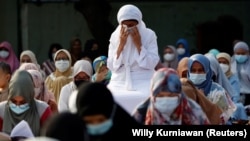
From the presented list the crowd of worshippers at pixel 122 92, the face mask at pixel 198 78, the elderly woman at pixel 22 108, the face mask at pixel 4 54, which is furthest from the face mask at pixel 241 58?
the elderly woman at pixel 22 108

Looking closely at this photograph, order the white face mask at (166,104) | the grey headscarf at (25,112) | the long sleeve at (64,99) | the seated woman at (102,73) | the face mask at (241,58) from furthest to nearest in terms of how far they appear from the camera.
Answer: the face mask at (241,58) → the seated woman at (102,73) → the long sleeve at (64,99) → the grey headscarf at (25,112) → the white face mask at (166,104)

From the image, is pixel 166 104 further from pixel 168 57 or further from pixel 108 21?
pixel 108 21

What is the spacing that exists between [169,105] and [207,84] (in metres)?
2.85

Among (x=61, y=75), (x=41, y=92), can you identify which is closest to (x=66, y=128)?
(x=41, y=92)

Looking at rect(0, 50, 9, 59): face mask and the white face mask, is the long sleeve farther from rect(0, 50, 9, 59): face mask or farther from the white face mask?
rect(0, 50, 9, 59): face mask

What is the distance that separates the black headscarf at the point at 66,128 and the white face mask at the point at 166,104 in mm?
1593

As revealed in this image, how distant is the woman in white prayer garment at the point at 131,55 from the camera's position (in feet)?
41.3

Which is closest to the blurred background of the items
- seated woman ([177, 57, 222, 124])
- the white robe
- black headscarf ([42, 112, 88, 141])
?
the white robe

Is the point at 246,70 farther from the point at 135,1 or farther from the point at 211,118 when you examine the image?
the point at 211,118

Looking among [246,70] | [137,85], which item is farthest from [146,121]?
[246,70]

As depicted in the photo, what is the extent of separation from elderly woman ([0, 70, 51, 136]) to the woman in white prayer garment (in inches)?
68.1

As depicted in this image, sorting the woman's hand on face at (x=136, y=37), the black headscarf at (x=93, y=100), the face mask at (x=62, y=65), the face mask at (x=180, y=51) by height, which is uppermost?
the woman's hand on face at (x=136, y=37)

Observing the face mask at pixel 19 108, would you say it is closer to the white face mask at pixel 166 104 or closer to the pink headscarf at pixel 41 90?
the pink headscarf at pixel 41 90

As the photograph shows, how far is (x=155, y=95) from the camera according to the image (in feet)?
30.0
